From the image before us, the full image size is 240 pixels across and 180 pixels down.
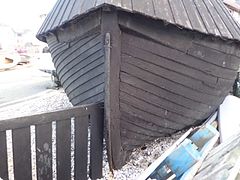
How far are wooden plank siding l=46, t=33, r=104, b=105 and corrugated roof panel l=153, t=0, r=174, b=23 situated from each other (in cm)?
72

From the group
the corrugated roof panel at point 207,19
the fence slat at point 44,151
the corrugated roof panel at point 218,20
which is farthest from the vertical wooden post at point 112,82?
the corrugated roof panel at point 218,20

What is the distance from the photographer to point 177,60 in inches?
151

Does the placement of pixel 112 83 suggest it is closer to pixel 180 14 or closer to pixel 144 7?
pixel 144 7

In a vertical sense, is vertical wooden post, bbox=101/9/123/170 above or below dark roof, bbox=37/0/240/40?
below

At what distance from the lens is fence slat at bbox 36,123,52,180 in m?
3.25

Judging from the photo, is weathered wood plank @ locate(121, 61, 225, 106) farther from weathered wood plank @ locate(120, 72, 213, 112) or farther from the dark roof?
the dark roof

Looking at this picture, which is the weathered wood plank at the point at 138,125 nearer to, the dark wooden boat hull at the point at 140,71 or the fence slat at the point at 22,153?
the dark wooden boat hull at the point at 140,71

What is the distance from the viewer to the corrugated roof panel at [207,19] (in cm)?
378

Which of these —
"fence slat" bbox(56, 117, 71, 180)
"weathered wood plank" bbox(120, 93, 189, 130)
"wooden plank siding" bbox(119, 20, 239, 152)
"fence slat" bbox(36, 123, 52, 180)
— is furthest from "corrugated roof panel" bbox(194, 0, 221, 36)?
"fence slat" bbox(36, 123, 52, 180)

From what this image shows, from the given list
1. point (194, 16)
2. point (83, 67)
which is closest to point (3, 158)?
point (83, 67)

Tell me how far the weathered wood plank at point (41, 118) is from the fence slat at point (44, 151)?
0.08 metres

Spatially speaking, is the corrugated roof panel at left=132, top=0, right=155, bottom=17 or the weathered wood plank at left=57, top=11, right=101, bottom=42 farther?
the weathered wood plank at left=57, top=11, right=101, bottom=42

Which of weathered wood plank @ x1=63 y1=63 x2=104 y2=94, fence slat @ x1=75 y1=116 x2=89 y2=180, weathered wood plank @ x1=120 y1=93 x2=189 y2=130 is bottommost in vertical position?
fence slat @ x1=75 y1=116 x2=89 y2=180

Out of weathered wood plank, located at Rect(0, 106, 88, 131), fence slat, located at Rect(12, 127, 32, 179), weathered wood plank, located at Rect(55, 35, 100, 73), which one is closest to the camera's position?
weathered wood plank, located at Rect(0, 106, 88, 131)
